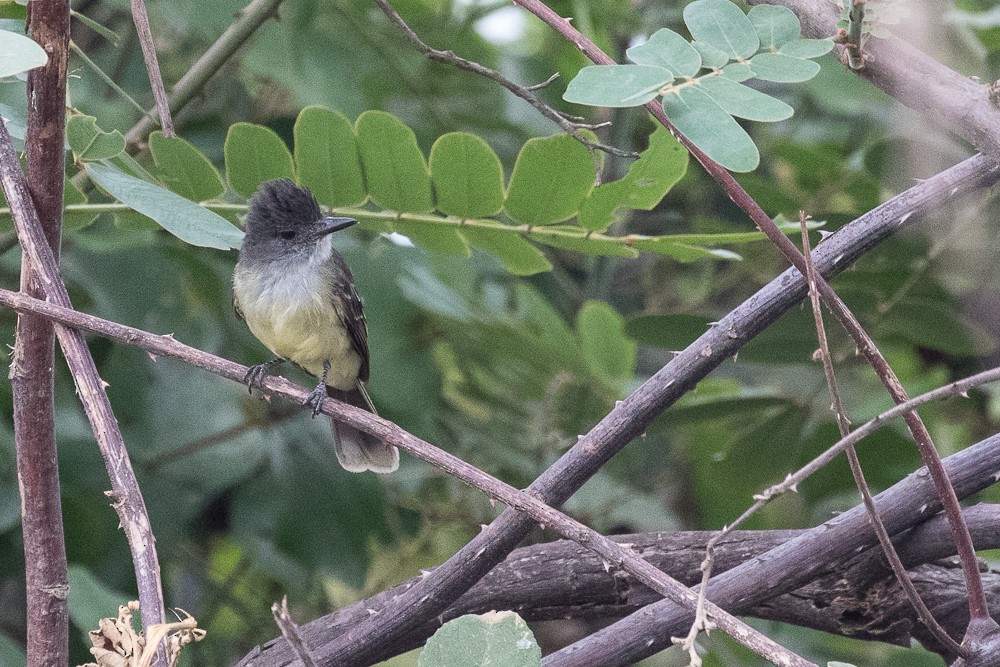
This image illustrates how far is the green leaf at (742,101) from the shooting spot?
2.11 m

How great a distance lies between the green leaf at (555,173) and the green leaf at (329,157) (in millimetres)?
488

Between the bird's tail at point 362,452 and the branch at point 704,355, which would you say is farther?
the bird's tail at point 362,452

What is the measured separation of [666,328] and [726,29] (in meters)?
1.30

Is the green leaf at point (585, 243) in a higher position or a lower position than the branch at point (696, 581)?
higher

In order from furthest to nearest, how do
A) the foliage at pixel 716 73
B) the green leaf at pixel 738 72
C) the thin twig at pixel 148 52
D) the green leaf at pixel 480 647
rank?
the thin twig at pixel 148 52 < the green leaf at pixel 738 72 < the foliage at pixel 716 73 < the green leaf at pixel 480 647

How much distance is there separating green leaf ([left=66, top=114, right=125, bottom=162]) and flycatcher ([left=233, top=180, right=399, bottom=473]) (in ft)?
3.36

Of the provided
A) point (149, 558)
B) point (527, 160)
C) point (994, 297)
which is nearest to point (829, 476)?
point (994, 297)

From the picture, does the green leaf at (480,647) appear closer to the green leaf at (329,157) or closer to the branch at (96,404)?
the branch at (96,404)

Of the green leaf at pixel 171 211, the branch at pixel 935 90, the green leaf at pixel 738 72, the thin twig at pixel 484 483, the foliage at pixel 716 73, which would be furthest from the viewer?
the green leaf at pixel 171 211

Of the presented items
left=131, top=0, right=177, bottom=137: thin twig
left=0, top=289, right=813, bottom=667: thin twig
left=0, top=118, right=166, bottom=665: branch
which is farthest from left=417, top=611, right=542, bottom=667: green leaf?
left=131, top=0, right=177, bottom=137: thin twig

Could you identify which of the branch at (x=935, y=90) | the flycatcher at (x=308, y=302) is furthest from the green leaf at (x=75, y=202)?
the branch at (x=935, y=90)

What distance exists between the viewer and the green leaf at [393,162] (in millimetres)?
3088

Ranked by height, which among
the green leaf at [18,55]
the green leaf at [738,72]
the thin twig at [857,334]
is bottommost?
the thin twig at [857,334]

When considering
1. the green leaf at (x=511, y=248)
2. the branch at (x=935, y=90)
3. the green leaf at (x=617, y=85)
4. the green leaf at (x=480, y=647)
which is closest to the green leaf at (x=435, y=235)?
the green leaf at (x=511, y=248)
